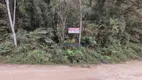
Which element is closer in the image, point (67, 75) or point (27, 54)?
point (67, 75)

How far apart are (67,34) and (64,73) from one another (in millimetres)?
3246

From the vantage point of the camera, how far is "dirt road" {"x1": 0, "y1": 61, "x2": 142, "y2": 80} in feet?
20.3

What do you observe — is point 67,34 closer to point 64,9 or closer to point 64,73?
point 64,9

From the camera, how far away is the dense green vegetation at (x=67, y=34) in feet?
27.0

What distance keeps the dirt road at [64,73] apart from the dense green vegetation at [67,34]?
687 millimetres

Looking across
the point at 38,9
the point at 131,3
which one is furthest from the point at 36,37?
the point at 131,3

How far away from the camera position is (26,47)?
27.0 feet

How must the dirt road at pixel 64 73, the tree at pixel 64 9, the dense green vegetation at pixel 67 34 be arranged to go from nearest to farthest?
1. the dirt road at pixel 64 73
2. the dense green vegetation at pixel 67 34
3. the tree at pixel 64 9

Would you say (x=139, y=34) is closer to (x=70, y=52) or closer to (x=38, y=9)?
(x=70, y=52)

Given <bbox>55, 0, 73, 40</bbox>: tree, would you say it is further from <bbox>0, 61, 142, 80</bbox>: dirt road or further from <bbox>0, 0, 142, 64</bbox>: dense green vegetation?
<bbox>0, 61, 142, 80</bbox>: dirt road

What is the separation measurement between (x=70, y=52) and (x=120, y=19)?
5408 mm

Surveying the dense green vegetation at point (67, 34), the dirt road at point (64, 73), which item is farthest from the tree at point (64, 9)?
the dirt road at point (64, 73)

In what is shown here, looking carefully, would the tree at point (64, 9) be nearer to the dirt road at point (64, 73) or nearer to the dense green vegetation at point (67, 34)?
the dense green vegetation at point (67, 34)

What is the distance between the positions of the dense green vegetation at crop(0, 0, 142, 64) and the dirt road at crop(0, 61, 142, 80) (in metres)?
0.69
